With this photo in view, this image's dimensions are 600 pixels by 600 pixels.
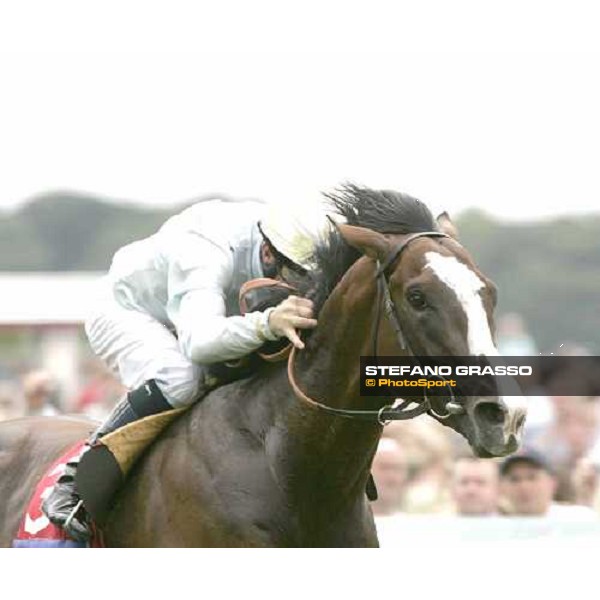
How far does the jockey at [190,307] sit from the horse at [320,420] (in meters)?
0.10

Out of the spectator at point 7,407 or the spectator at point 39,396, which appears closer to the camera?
the spectator at point 39,396

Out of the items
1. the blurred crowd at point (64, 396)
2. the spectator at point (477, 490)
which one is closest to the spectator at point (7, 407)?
the blurred crowd at point (64, 396)

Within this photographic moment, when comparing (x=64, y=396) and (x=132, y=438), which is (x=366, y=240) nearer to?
(x=132, y=438)

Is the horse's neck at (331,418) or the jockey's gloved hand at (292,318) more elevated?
the jockey's gloved hand at (292,318)

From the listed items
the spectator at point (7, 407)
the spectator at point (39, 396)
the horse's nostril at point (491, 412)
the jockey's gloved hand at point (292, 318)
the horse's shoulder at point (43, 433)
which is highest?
the jockey's gloved hand at point (292, 318)

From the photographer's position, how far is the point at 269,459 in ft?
15.8

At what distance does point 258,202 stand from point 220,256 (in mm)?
319

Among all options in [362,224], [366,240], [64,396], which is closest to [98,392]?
[64,396]

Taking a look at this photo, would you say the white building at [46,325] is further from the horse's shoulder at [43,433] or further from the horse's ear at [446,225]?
the horse's ear at [446,225]

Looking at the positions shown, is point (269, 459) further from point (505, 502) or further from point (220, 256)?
point (505, 502)

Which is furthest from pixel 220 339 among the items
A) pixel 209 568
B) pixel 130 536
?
pixel 209 568

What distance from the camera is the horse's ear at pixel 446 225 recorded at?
189 inches

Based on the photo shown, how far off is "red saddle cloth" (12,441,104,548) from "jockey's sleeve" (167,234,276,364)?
604 mm

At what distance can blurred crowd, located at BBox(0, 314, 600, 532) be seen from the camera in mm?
6984
